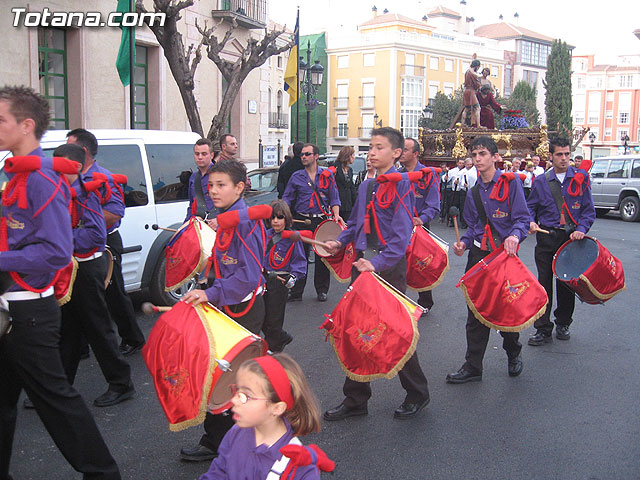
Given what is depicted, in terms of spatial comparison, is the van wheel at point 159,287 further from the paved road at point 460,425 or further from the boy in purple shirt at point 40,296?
the boy in purple shirt at point 40,296

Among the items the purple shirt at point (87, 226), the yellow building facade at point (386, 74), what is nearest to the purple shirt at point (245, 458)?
the purple shirt at point (87, 226)

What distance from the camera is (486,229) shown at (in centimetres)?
568

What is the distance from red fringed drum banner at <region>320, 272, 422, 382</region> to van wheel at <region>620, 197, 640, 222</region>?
1702cm

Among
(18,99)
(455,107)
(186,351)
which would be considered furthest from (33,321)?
(455,107)

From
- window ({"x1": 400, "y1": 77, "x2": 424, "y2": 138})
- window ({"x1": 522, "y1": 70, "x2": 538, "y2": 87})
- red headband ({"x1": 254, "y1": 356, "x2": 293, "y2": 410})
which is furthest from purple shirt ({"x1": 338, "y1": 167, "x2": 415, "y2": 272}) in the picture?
window ({"x1": 522, "y1": 70, "x2": 538, "y2": 87})

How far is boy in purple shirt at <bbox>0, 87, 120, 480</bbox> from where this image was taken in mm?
3119

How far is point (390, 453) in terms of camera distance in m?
4.27

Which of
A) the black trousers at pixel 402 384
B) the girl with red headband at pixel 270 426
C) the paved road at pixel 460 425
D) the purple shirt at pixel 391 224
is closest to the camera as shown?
the girl with red headband at pixel 270 426

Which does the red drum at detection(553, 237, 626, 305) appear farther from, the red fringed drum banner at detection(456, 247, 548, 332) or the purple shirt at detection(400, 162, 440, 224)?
the purple shirt at detection(400, 162, 440, 224)

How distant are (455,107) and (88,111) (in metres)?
43.4

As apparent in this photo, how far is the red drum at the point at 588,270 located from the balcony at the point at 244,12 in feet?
53.4

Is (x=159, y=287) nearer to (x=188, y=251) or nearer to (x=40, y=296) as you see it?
(x=188, y=251)

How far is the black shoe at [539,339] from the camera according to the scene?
6672 millimetres

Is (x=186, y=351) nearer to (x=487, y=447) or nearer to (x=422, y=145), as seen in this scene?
(x=487, y=447)
